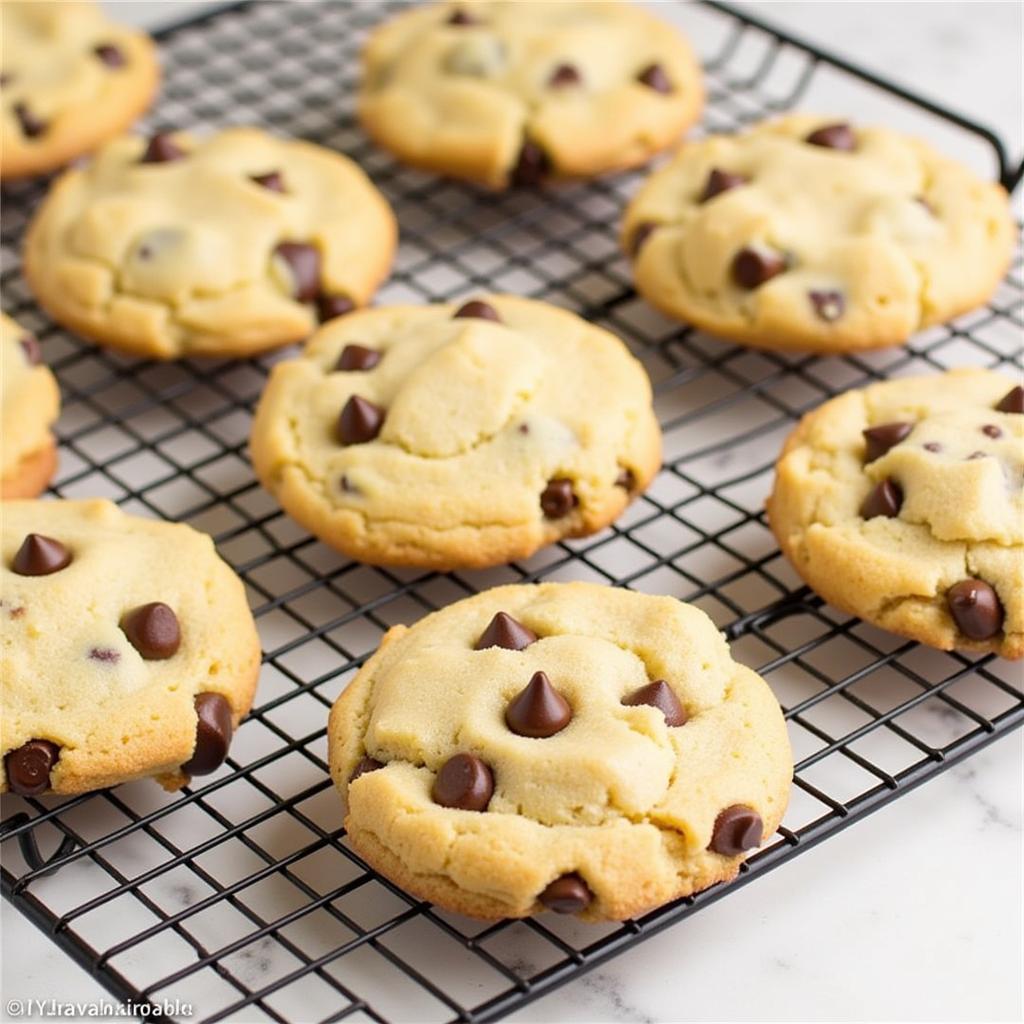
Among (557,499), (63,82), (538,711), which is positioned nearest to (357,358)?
(557,499)

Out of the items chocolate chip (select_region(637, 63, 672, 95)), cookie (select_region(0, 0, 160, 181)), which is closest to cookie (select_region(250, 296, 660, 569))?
chocolate chip (select_region(637, 63, 672, 95))

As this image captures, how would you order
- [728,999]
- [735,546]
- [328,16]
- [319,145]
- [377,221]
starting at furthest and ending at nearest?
1. [328,16]
2. [319,145]
3. [377,221]
4. [735,546]
5. [728,999]

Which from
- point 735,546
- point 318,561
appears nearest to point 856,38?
point 735,546

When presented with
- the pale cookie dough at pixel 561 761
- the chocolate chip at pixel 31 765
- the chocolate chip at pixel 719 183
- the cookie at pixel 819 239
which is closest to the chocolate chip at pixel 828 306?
the cookie at pixel 819 239

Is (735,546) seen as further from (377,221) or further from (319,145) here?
(319,145)

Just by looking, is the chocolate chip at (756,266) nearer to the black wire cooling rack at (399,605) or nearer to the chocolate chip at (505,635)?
the black wire cooling rack at (399,605)

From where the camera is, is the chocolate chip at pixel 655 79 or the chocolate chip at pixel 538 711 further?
the chocolate chip at pixel 655 79

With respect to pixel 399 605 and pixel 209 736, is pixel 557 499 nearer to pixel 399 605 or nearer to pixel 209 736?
pixel 399 605
